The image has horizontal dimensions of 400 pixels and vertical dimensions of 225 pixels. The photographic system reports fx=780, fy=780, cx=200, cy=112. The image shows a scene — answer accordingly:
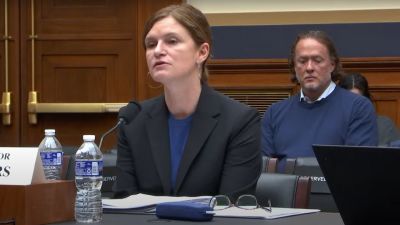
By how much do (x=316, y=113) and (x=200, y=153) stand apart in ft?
5.52

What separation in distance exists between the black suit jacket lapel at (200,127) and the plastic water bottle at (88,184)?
43cm

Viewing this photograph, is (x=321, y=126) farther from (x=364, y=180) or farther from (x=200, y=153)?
(x=364, y=180)

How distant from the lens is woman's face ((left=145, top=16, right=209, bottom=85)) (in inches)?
104

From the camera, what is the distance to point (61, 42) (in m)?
6.40

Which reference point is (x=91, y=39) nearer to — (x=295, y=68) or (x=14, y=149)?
(x=295, y=68)

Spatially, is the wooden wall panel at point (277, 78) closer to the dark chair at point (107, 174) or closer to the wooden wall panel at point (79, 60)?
the wooden wall panel at point (79, 60)

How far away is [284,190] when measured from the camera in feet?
7.97

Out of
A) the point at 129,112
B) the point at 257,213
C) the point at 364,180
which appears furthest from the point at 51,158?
the point at 364,180

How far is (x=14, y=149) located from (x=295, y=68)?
8.77 feet

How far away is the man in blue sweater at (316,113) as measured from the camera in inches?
159

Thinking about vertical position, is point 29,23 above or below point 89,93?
above

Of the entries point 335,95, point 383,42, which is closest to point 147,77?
point 383,42

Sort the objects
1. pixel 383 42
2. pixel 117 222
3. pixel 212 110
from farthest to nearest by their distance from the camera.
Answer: pixel 383 42 → pixel 212 110 → pixel 117 222

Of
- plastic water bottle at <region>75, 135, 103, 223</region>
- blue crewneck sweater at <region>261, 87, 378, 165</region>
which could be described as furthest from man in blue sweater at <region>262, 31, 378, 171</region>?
plastic water bottle at <region>75, 135, 103, 223</region>
